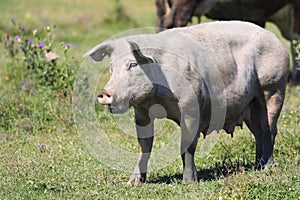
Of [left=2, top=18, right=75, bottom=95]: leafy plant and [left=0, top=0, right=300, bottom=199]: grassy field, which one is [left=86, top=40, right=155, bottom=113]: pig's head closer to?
[left=0, top=0, right=300, bottom=199]: grassy field

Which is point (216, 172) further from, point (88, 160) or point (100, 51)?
point (100, 51)

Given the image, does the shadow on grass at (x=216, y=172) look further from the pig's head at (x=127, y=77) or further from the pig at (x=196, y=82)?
the pig's head at (x=127, y=77)

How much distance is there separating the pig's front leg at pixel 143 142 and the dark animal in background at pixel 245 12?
5043mm

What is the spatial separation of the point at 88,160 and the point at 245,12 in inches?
197

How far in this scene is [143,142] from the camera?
597 centimetres

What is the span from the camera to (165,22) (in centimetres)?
1093

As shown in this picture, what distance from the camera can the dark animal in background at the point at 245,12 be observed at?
10844mm

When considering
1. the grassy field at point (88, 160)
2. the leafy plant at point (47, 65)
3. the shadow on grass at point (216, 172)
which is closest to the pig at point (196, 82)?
the shadow on grass at point (216, 172)

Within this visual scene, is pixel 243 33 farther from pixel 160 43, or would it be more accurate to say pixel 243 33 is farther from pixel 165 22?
pixel 165 22

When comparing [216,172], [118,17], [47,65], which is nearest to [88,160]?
[216,172]

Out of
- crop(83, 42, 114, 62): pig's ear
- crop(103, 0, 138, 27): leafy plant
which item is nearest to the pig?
crop(83, 42, 114, 62): pig's ear

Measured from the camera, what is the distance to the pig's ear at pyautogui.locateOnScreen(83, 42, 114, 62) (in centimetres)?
555

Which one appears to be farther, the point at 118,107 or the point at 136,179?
the point at 136,179

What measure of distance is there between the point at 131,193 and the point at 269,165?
1.38 m
